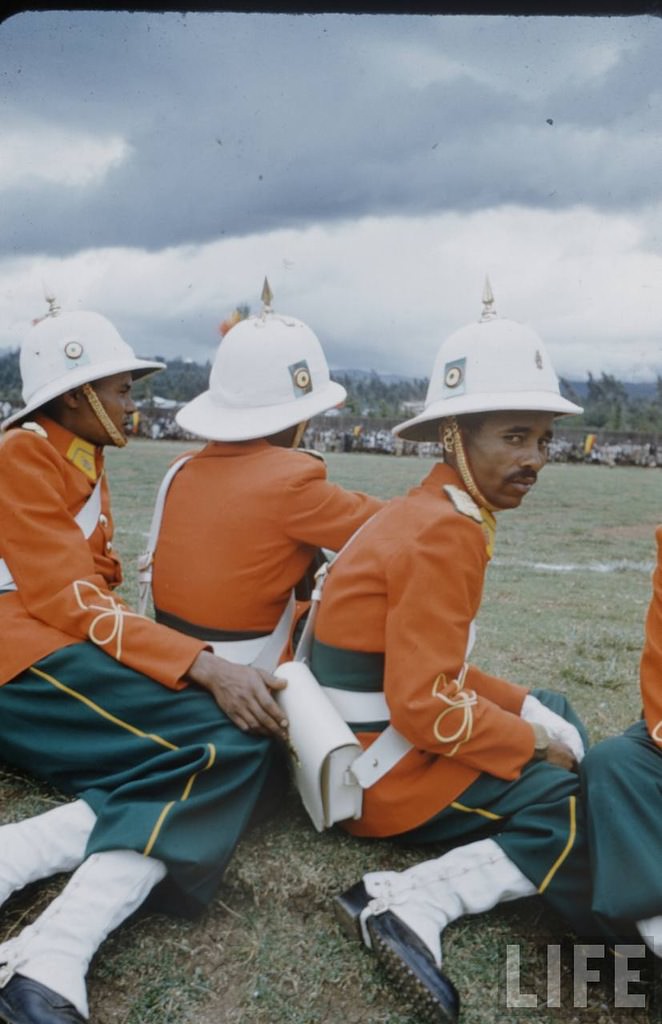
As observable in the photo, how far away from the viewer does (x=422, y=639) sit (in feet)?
9.84

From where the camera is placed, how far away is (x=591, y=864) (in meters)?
2.80

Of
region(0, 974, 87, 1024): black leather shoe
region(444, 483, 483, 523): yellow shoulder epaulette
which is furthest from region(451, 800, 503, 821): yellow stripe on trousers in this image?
region(0, 974, 87, 1024): black leather shoe

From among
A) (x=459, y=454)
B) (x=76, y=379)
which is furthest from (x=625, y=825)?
(x=76, y=379)

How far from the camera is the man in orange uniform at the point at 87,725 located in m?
2.75

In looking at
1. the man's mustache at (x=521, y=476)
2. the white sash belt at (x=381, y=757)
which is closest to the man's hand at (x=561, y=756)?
the white sash belt at (x=381, y=757)

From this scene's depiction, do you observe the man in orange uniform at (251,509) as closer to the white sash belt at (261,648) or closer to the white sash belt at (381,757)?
the white sash belt at (261,648)

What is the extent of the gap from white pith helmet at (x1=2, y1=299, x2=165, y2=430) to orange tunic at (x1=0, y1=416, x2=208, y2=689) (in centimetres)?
35

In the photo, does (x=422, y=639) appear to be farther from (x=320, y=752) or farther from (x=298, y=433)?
(x=298, y=433)

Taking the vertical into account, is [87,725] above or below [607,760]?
below

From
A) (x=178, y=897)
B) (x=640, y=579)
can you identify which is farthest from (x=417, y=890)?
(x=640, y=579)

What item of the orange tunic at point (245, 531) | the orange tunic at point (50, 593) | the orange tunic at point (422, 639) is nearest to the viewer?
the orange tunic at point (422, 639)

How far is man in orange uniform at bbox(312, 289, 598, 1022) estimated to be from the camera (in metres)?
2.92

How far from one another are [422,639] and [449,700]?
0.21 meters

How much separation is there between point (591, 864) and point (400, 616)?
2.99 ft
